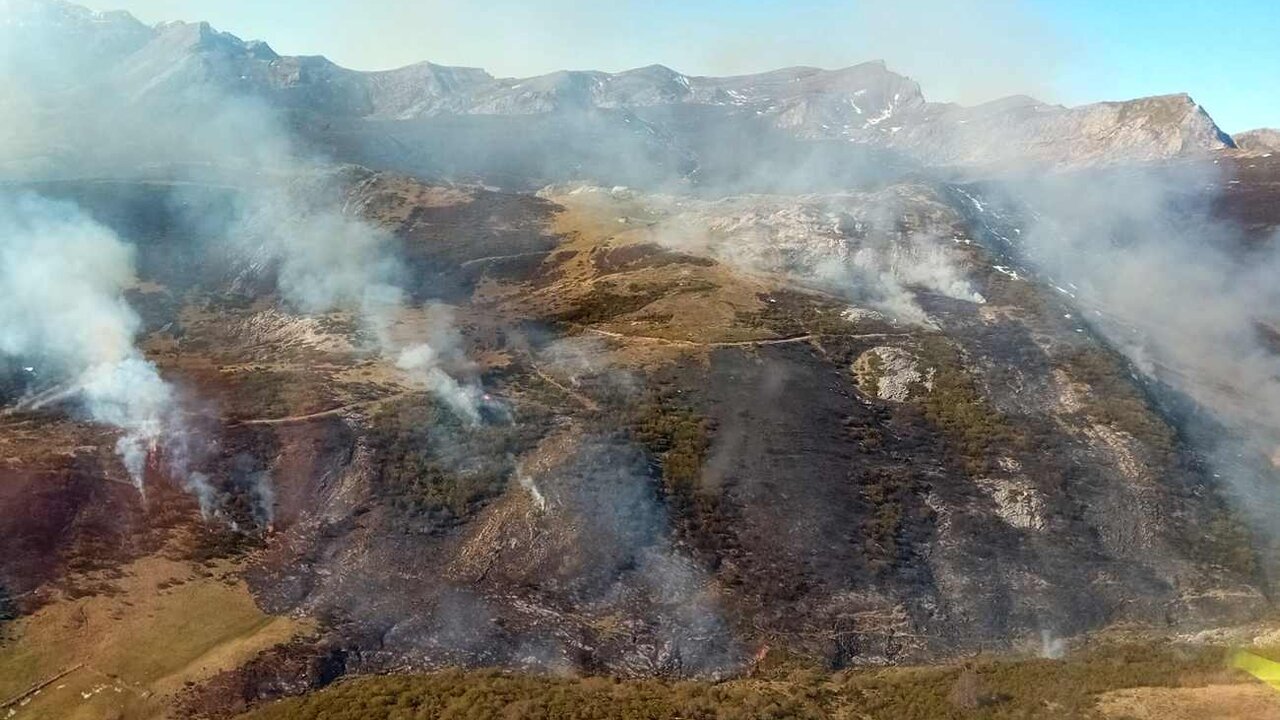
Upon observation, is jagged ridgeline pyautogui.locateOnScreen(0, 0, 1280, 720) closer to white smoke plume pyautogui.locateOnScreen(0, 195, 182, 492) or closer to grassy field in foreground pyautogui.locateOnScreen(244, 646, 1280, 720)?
grassy field in foreground pyautogui.locateOnScreen(244, 646, 1280, 720)

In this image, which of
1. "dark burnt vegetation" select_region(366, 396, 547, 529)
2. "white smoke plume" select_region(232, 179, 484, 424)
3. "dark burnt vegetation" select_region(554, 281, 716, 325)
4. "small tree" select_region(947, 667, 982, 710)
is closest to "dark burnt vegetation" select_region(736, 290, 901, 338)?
"dark burnt vegetation" select_region(554, 281, 716, 325)

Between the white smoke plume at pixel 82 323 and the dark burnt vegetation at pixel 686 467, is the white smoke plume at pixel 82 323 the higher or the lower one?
the higher one

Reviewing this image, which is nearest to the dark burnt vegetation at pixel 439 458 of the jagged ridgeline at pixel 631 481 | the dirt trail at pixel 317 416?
the jagged ridgeline at pixel 631 481

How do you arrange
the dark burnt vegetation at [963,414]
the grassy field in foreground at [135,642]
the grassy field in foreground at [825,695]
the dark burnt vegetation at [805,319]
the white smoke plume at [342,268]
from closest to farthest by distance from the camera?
the grassy field in foreground at [135,642]
the grassy field in foreground at [825,695]
the dark burnt vegetation at [963,414]
the white smoke plume at [342,268]
the dark burnt vegetation at [805,319]

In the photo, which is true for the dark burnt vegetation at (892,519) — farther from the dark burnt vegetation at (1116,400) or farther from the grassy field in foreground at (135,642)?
the grassy field in foreground at (135,642)

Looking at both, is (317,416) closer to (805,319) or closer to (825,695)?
(825,695)
